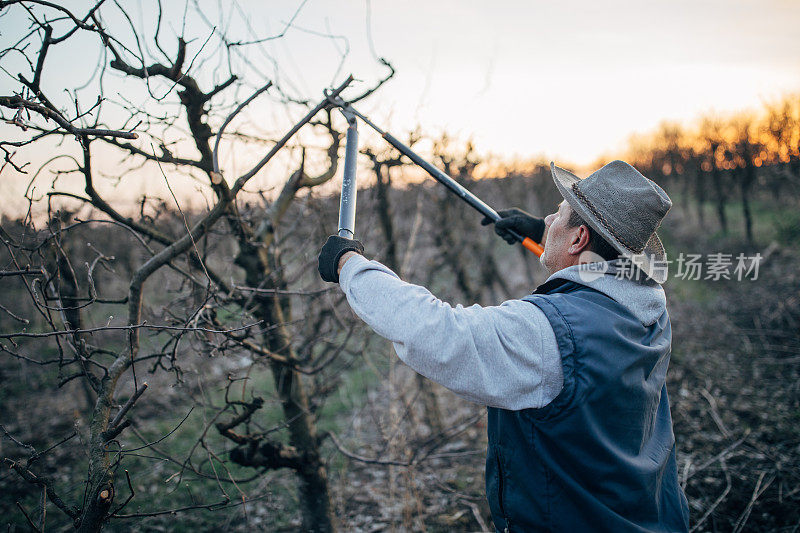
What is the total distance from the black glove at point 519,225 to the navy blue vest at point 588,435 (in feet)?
3.33

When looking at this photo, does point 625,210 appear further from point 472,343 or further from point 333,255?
point 333,255

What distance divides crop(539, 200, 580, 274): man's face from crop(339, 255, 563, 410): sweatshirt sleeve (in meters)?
0.45

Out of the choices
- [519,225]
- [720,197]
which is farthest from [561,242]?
[720,197]

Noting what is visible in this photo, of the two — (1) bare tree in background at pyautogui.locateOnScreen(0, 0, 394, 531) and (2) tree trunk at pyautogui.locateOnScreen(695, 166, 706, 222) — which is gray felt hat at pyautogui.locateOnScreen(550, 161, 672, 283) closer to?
(1) bare tree in background at pyautogui.locateOnScreen(0, 0, 394, 531)

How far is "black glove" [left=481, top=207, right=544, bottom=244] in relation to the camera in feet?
8.56

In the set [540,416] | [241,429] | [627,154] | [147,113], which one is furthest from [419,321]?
[627,154]

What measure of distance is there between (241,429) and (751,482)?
563 cm

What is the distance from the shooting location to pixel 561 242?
5.81ft

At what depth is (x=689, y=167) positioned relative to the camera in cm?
2267

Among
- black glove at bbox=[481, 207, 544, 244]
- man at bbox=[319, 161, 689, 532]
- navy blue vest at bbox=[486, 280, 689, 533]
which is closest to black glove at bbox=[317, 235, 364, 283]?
man at bbox=[319, 161, 689, 532]

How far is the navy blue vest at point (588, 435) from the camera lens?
136 cm

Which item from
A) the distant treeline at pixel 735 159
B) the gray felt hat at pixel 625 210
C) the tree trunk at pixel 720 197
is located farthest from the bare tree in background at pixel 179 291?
the tree trunk at pixel 720 197

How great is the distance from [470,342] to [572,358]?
0.33m

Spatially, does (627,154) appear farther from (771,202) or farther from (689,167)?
(771,202)
